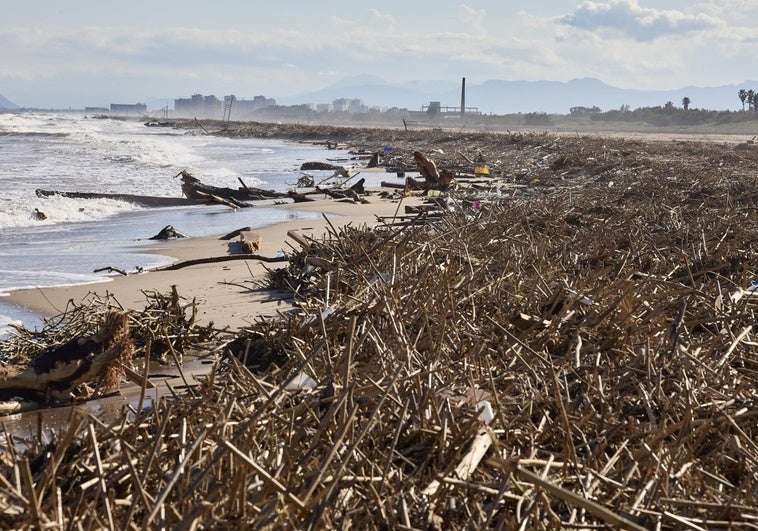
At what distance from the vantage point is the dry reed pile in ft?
6.33

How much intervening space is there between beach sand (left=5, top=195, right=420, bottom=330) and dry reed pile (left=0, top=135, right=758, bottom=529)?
1049mm

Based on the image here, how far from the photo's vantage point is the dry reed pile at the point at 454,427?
1.93 m

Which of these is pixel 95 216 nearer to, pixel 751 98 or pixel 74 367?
pixel 74 367

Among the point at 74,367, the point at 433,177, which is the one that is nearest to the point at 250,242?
the point at 74,367

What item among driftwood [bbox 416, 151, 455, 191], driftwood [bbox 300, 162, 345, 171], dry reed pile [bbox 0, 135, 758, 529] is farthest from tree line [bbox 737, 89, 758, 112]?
dry reed pile [bbox 0, 135, 758, 529]

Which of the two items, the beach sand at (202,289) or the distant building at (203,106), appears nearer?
the beach sand at (202,289)

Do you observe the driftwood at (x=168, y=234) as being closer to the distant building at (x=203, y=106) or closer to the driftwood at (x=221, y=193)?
the driftwood at (x=221, y=193)

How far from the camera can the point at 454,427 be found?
243cm

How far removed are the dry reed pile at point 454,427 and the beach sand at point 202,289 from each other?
1.05 m

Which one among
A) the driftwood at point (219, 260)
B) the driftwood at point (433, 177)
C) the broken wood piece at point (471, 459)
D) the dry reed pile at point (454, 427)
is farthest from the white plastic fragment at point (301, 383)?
the driftwood at point (433, 177)

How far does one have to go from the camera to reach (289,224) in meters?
10.9

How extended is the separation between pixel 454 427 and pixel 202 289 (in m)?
4.50

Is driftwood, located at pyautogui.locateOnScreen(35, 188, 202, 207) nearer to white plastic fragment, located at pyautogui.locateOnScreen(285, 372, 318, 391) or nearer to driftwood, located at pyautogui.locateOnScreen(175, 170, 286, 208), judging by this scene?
driftwood, located at pyautogui.locateOnScreen(175, 170, 286, 208)

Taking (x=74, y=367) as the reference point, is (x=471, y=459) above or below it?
above
